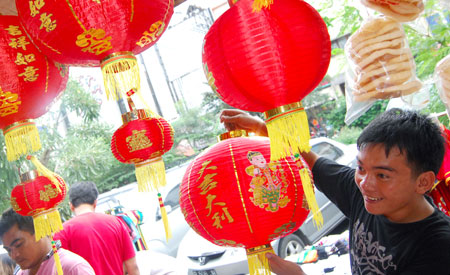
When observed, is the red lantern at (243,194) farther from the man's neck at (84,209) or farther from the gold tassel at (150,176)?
the man's neck at (84,209)

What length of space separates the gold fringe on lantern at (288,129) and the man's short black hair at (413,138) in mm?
326

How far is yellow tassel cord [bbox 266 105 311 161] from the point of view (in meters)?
1.06

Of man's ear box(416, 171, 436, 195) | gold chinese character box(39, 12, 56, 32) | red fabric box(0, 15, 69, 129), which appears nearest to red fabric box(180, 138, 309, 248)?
man's ear box(416, 171, 436, 195)

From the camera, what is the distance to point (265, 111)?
1.11 meters

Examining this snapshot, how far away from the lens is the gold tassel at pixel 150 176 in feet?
5.72

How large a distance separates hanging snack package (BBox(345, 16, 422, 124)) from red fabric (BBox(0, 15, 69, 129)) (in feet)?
3.99

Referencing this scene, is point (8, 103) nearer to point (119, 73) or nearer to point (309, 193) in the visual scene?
point (119, 73)

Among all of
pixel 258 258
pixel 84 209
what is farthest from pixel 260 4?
pixel 84 209

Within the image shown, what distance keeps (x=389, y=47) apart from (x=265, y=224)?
0.79 metres

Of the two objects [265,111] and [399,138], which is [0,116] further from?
[399,138]

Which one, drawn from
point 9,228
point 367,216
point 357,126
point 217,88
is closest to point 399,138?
point 367,216

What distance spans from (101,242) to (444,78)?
2257mm

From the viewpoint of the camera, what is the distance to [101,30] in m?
1.19

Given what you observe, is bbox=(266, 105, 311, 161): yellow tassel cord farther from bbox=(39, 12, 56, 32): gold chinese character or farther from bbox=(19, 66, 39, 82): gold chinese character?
bbox=(19, 66, 39, 82): gold chinese character
